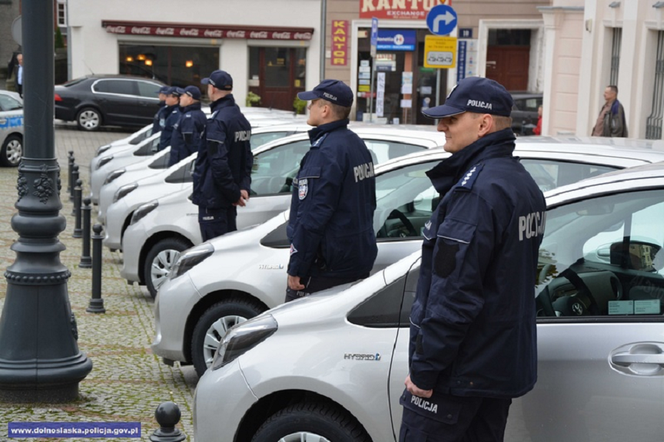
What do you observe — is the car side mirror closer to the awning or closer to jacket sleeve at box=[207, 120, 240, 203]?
jacket sleeve at box=[207, 120, 240, 203]

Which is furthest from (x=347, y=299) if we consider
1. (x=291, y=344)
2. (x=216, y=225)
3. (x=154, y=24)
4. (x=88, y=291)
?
(x=154, y=24)

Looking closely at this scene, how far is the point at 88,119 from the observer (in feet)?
96.1

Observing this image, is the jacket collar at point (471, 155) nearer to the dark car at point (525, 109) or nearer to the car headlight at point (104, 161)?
the car headlight at point (104, 161)

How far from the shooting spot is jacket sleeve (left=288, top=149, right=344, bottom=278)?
18.2 feet

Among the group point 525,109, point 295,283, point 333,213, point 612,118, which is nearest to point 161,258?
point 295,283

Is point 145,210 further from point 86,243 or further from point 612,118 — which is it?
point 612,118

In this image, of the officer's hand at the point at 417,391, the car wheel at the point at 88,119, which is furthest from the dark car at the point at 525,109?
the officer's hand at the point at 417,391

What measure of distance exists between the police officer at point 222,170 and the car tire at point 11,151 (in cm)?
1280

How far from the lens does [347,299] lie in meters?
4.30

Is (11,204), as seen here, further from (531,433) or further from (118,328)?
(531,433)

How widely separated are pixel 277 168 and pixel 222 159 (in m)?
0.95

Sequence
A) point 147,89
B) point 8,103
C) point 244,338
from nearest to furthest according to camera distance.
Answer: point 244,338 → point 8,103 → point 147,89

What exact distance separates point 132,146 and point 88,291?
24.2 ft

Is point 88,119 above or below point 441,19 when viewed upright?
below
